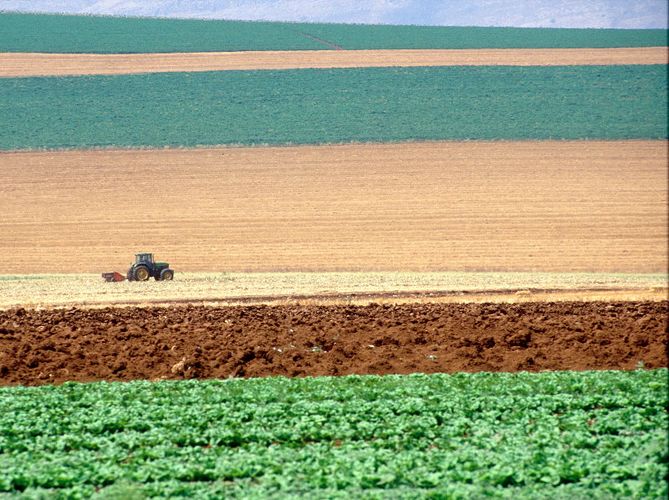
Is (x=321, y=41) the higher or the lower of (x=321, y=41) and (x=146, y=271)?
the higher

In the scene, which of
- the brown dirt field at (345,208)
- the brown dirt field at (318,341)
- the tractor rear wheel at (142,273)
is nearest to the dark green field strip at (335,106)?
the brown dirt field at (345,208)

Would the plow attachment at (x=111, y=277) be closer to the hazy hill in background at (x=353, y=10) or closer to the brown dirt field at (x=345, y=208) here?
the brown dirt field at (x=345, y=208)

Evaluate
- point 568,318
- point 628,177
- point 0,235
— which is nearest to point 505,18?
point 628,177

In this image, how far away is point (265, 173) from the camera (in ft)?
144

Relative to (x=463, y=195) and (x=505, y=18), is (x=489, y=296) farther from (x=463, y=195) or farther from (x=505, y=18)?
(x=505, y=18)

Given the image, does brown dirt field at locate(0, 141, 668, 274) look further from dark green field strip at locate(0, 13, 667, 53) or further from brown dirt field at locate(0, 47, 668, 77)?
dark green field strip at locate(0, 13, 667, 53)

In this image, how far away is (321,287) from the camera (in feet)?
85.6

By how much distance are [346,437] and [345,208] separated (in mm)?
28781

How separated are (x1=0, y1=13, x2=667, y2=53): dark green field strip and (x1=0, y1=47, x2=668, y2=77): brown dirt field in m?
2.28

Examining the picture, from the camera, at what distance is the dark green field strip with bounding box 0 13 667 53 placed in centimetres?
6619

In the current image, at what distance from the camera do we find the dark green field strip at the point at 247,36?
6619 cm

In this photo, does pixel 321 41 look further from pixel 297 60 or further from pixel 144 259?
pixel 144 259

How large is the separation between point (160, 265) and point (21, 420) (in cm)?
1769

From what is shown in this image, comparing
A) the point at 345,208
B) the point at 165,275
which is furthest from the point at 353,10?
the point at 165,275
